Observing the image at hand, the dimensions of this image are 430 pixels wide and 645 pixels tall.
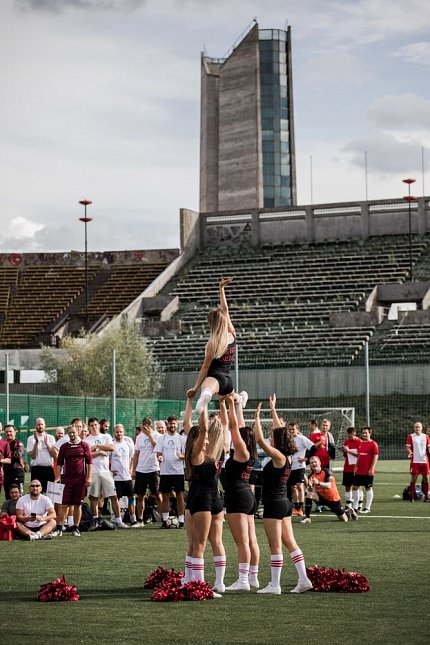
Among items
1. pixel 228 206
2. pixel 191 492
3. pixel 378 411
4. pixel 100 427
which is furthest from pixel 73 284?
pixel 191 492

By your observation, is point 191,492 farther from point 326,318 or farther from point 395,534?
point 326,318

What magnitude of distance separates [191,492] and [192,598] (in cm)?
99

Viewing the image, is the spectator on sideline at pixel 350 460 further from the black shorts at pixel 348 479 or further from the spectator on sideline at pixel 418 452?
the spectator on sideline at pixel 418 452

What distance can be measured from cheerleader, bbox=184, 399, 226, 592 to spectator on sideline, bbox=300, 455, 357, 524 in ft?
30.2

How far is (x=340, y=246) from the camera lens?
225 feet

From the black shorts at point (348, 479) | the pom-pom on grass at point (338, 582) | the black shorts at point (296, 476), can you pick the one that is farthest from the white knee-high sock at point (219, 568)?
the black shorts at point (348, 479)

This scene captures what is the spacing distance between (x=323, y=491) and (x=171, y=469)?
9.15 ft

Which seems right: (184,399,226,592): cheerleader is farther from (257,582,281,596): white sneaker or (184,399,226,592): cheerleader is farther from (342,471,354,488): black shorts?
(342,471,354,488): black shorts

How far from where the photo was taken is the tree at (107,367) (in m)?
49.9

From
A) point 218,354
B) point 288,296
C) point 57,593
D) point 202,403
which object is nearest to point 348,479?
point 218,354

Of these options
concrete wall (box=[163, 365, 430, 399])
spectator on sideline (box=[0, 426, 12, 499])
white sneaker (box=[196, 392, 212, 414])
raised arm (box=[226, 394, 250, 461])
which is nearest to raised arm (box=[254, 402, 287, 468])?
raised arm (box=[226, 394, 250, 461])

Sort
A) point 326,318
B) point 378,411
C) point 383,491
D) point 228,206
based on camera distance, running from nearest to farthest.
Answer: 1. point 383,491
2. point 378,411
3. point 326,318
4. point 228,206

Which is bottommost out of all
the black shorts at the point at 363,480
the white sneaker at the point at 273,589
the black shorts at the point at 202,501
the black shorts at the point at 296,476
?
the white sneaker at the point at 273,589

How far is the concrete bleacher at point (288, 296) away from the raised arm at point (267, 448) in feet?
117
